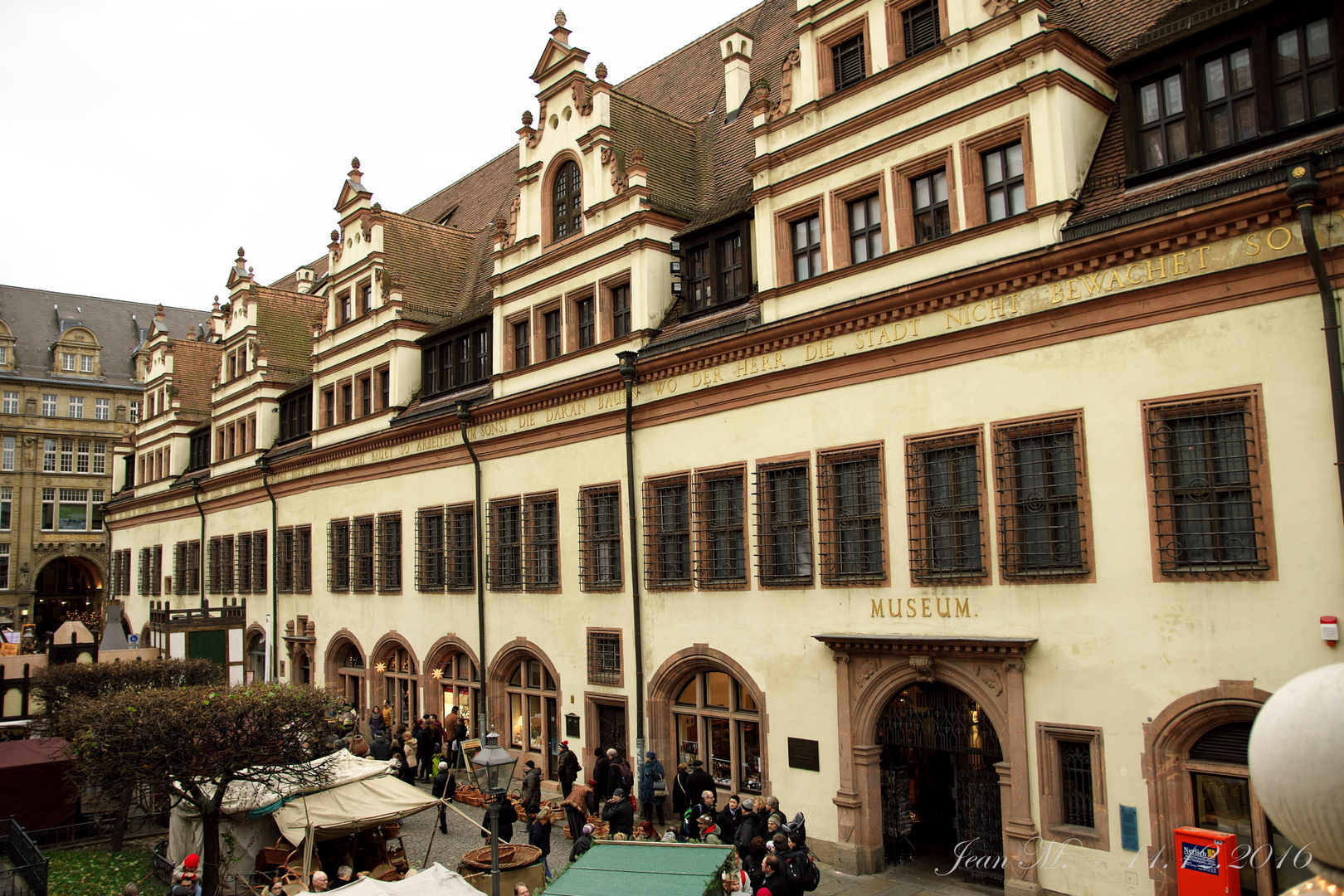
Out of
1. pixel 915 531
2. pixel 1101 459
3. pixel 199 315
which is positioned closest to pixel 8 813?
pixel 915 531

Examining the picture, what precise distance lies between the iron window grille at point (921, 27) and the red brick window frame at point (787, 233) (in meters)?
3.00

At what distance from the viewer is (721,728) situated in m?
19.7

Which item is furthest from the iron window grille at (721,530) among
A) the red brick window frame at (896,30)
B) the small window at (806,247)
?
the red brick window frame at (896,30)

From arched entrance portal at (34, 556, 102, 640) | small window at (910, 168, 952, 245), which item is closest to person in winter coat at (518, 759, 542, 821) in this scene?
small window at (910, 168, 952, 245)

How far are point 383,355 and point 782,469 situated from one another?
17.4 meters

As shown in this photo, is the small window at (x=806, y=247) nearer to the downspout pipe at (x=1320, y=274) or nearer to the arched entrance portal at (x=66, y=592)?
the downspout pipe at (x=1320, y=274)

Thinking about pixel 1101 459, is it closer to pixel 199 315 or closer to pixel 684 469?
pixel 684 469

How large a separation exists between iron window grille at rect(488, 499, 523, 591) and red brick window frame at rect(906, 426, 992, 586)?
458 inches

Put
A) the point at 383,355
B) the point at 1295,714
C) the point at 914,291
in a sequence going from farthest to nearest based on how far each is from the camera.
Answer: the point at 383,355 < the point at 914,291 < the point at 1295,714

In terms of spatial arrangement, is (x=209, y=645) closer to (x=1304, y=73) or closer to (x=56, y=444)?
(x=1304, y=73)

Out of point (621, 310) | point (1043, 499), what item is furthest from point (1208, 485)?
A: point (621, 310)

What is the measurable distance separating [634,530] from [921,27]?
428 inches

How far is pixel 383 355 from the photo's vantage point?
31.6 metres

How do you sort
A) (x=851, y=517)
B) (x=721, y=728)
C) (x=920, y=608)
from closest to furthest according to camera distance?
(x=920, y=608)
(x=851, y=517)
(x=721, y=728)
